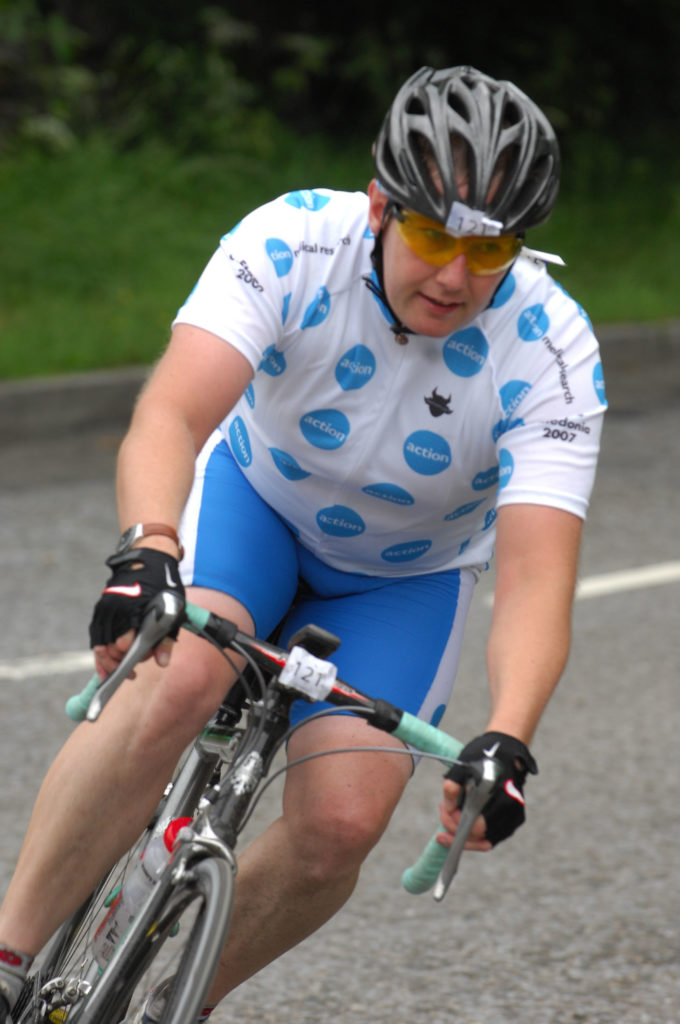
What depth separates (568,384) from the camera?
9.66ft

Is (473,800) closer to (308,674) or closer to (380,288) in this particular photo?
(308,674)

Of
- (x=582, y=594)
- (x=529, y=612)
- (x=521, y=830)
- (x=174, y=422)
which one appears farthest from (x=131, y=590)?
(x=582, y=594)

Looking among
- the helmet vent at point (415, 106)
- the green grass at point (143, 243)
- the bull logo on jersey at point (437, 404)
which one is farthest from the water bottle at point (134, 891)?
the green grass at point (143, 243)

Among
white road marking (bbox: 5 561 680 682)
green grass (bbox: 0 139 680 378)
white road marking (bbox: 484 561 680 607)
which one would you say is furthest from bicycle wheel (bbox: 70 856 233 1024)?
green grass (bbox: 0 139 680 378)

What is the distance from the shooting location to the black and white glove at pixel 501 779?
2.27m

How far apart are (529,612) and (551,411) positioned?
0.42 m

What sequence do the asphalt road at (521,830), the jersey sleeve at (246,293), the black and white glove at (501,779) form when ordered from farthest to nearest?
the asphalt road at (521,830)
the jersey sleeve at (246,293)
the black and white glove at (501,779)

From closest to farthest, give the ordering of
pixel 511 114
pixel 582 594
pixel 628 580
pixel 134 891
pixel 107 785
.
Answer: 1. pixel 134 891
2. pixel 107 785
3. pixel 511 114
4. pixel 582 594
5. pixel 628 580

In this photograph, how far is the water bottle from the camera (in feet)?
8.37

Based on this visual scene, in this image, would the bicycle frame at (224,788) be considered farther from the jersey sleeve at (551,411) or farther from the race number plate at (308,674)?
the jersey sleeve at (551,411)

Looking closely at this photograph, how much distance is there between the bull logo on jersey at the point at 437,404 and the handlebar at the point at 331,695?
0.80 m

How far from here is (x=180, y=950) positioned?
2412mm

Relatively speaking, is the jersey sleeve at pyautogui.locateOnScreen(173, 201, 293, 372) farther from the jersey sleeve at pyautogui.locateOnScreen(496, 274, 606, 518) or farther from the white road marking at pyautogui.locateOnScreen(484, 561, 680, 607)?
the white road marking at pyautogui.locateOnScreen(484, 561, 680, 607)

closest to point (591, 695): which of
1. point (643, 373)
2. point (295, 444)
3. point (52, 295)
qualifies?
point (295, 444)
